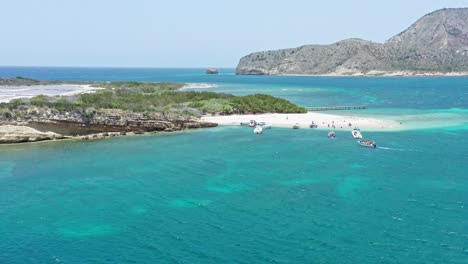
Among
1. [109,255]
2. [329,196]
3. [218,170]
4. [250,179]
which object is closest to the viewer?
[109,255]

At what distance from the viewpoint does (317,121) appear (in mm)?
94375

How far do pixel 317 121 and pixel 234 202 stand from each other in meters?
54.6

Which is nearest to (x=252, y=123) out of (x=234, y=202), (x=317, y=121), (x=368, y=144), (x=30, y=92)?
(x=317, y=121)

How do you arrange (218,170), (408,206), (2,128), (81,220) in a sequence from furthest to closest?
(2,128)
(218,170)
(408,206)
(81,220)

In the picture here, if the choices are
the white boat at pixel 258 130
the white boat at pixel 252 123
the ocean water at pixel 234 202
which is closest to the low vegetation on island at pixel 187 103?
the white boat at pixel 252 123

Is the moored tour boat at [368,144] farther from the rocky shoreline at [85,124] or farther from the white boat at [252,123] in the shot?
the rocky shoreline at [85,124]

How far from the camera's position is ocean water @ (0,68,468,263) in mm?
32938

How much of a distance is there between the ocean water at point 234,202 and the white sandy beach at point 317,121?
1598 cm

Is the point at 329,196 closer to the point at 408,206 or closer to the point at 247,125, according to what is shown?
the point at 408,206

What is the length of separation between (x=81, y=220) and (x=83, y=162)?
22.0 metres

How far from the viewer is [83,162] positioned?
2345 inches

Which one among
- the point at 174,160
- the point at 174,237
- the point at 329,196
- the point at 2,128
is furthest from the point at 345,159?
the point at 2,128

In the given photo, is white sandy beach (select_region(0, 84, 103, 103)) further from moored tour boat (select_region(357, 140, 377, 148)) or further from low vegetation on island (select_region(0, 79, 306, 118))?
moored tour boat (select_region(357, 140, 377, 148))

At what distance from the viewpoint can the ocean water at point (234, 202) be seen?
32938 millimetres
